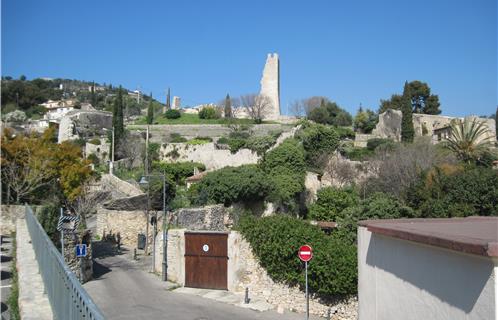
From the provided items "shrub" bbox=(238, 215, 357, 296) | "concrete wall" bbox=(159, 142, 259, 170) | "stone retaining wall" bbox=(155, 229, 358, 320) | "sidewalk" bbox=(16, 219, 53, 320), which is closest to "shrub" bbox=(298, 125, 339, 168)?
"concrete wall" bbox=(159, 142, 259, 170)

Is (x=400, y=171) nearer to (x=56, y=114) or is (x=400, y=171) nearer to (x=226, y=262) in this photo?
(x=226, y=262)

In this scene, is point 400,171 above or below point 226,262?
above

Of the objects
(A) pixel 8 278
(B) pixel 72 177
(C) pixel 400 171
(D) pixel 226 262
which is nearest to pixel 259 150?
(C) pixel 400 171

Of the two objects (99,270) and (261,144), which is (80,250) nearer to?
(99,270)

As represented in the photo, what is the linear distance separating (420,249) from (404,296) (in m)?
0.99

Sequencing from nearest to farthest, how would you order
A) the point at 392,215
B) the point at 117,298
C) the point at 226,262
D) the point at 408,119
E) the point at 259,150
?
1. the point at 117,298
2. the point at 226,262
3. the point at 392,215
4. the point at 259,150
5. the point at 408,119

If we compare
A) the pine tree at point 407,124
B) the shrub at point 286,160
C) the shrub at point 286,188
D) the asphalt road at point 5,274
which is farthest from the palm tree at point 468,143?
the asphalt road at point 5,274

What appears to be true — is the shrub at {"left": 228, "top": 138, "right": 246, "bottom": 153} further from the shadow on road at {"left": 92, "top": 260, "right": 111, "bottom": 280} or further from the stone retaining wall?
the stone retaining wall

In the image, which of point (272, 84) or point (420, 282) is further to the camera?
point (272, 84)

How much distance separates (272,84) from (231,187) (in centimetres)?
6105

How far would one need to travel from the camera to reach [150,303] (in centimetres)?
1753

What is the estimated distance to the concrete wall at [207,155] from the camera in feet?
154

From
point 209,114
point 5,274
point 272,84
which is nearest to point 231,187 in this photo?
point 5,274

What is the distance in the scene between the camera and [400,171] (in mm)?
36188
